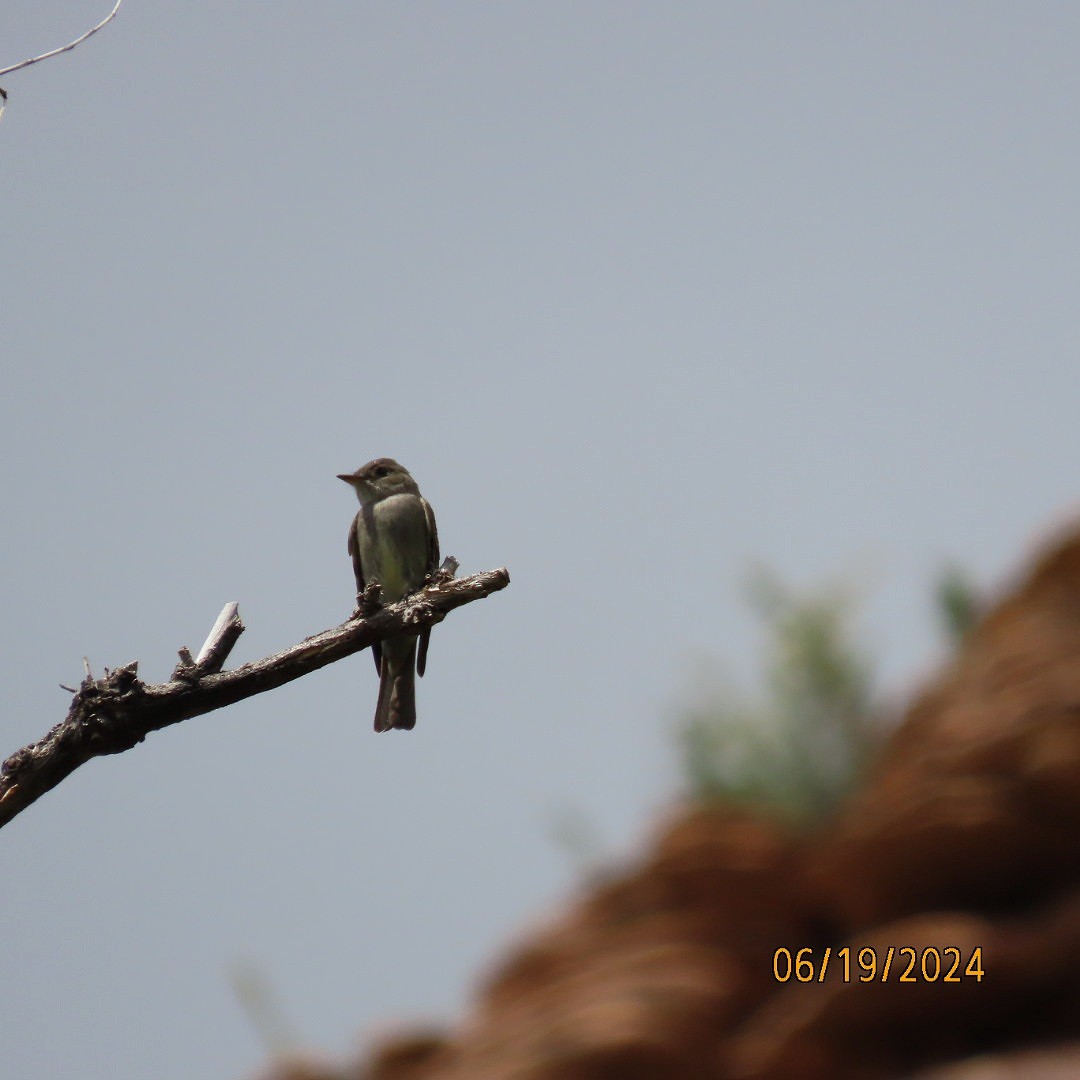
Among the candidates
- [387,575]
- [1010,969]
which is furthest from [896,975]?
[387,575]

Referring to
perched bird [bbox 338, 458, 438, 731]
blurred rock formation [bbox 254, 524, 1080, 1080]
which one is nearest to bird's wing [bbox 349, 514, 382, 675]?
perched bird [bbox 338, 458, 438, 731]

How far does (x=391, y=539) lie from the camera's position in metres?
8.66

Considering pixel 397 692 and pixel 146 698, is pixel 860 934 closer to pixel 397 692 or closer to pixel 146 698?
pixel 397 692

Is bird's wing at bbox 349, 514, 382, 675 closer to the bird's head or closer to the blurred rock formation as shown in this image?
the bird's head

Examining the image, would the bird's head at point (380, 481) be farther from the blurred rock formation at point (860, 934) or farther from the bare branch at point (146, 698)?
the bare branch at point (146, 698)

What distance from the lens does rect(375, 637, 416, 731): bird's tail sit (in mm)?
7535

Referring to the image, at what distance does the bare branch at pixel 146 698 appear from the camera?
136 inches

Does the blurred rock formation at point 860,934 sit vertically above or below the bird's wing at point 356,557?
below

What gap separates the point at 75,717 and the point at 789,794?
29.8 feet

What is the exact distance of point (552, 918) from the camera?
10297 mm

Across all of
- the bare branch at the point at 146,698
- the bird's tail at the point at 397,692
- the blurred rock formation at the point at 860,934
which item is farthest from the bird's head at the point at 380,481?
the bare branch at the point at 146,698

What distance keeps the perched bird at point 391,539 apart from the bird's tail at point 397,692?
14mm

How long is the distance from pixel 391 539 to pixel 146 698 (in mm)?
5061

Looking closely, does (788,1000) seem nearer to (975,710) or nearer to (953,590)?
(975,710)
